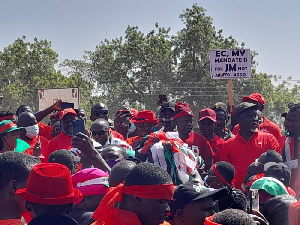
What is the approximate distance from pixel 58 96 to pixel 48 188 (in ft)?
29.9

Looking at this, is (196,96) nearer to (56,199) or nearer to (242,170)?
(242,170)

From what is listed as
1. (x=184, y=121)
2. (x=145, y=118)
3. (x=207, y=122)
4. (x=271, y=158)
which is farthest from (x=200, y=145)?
(x=271, y=158)

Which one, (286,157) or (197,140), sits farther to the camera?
(197,140)

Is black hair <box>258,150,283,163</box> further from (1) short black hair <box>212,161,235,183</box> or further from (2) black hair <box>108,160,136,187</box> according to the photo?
→ (2) black hair <box>108,160,136,187</box>

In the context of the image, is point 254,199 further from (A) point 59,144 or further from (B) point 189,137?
(A) point 59,144

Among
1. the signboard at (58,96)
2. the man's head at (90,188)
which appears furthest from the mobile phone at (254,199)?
the signboard at (58,96)

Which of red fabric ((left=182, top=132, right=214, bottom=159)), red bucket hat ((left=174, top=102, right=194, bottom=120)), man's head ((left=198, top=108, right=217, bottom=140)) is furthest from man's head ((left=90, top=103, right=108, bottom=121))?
red fabric ((left=182, top=132, right=214, bottom=159))

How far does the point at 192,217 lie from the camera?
12.2 ft

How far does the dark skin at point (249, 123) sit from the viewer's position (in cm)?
675

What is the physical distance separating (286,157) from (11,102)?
110ft

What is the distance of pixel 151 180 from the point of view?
11.3 feet

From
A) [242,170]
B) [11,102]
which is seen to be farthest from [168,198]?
[11,102]

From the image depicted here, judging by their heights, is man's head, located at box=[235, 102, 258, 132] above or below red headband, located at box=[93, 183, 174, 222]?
above

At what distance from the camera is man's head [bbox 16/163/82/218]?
3.30 metres
